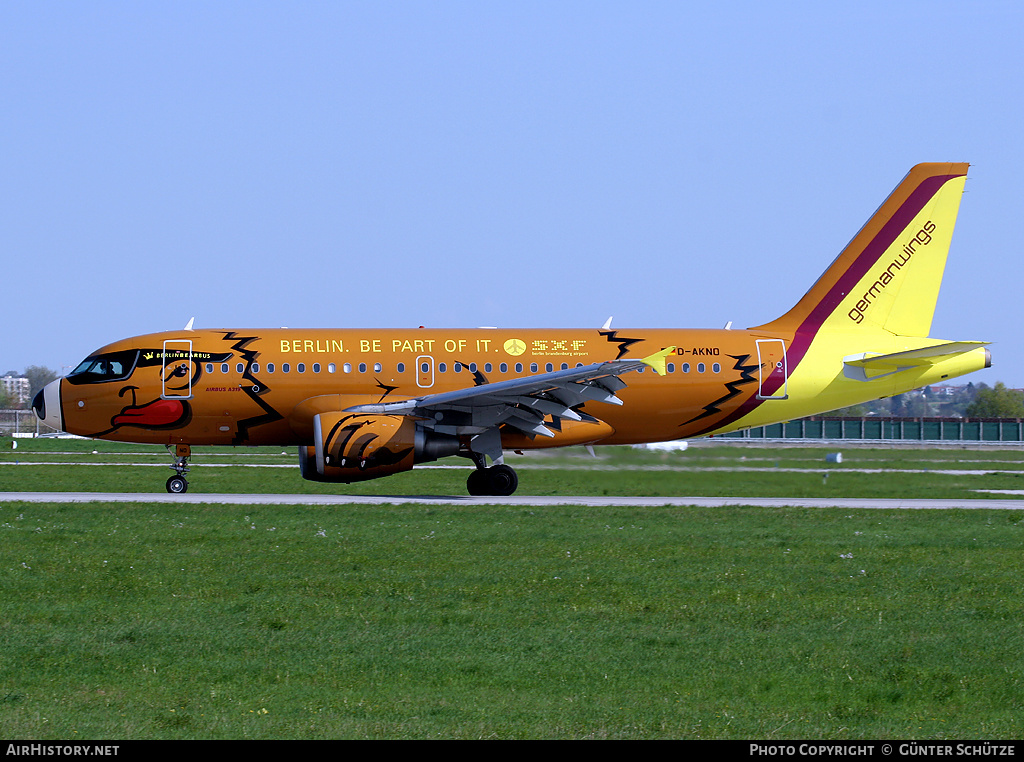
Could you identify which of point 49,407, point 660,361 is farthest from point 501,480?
point 49,407

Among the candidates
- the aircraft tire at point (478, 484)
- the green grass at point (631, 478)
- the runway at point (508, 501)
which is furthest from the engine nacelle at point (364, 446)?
the green grass at point (631, 478)

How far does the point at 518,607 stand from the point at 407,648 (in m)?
2.54

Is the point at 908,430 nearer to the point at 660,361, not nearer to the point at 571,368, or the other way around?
the point at 571,368

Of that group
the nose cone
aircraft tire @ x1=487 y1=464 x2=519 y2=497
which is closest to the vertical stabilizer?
aircraft tire @ x1=487 y1=464 x2=519 y2=497

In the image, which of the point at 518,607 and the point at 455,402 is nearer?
the point at 518,607

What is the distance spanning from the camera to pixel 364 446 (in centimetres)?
2802

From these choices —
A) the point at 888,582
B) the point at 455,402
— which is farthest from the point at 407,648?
the point at 455,402

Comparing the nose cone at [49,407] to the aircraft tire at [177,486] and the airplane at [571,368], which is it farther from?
the aircraft tire at [177,486]

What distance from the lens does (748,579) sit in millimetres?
16281

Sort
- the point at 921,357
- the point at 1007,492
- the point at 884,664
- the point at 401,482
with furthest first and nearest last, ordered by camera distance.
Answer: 1. the point at 401,482
2. the point at 1007,492
3. the point at 921,357
4. the point at 884,664

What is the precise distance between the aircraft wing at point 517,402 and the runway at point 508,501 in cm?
192

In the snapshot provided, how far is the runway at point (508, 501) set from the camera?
89.5ft

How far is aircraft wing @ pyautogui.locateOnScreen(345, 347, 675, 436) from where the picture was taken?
92.1 feet
